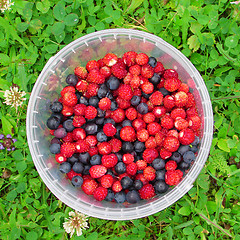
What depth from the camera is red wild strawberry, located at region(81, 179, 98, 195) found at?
2.11 metres

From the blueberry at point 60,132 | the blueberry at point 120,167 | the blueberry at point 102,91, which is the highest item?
the blueberry at point 102,91

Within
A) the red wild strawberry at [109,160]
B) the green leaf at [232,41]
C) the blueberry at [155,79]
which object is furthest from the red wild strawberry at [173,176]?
the green leaf at [232,41]

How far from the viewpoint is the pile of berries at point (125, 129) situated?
2.08 meters

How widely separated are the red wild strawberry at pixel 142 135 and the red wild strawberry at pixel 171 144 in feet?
0.56

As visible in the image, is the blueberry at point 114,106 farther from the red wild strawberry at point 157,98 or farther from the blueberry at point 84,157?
the blueberry at point 84,157

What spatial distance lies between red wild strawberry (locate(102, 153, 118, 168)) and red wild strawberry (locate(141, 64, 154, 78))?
736 mm

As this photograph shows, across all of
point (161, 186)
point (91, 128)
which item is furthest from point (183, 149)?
point (91, 128)

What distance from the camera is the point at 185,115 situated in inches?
Answer: 85.1

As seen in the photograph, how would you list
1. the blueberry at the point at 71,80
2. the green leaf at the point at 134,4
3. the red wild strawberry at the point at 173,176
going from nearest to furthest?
the red wild strawberry at the point at 173,176
the blueberry at the point at 71,80
the green leaf at the point at 134,4

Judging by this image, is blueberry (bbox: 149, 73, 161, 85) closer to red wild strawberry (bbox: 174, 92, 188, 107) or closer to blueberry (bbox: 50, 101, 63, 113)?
red wild strawberry (bbox: 174, 92, 188, 107)

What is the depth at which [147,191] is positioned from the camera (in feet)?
6.75

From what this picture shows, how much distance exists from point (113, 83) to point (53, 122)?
60 centimetres

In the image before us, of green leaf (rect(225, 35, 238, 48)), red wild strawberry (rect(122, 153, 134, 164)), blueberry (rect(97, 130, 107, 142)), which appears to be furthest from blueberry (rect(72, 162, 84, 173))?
green leaf (rect(225, 35, 238, 48))

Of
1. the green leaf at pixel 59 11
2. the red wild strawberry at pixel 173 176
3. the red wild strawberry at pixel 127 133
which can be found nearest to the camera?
the red wild strawberry at pixel 173 176
